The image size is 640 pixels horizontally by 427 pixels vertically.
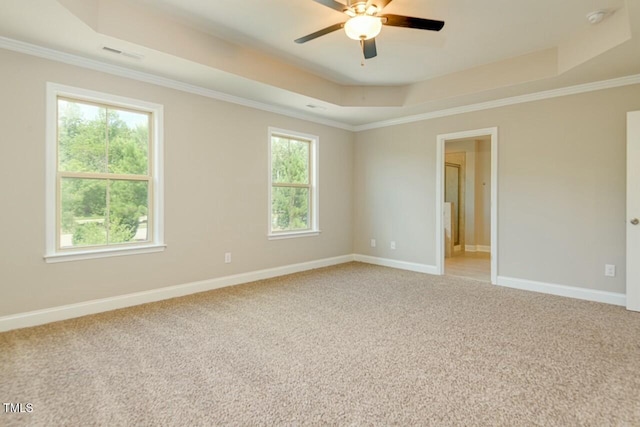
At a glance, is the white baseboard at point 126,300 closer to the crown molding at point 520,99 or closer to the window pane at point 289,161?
the window pane at point 289,161

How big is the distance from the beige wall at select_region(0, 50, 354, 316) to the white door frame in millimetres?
1677

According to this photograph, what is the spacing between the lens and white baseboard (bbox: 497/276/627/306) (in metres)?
3.74

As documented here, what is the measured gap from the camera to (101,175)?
3420 millimetres

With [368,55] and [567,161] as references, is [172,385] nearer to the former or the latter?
[368,55]

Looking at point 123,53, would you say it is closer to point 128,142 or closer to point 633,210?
point 128,142

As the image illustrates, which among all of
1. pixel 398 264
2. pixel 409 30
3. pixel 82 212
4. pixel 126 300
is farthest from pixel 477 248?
pixel 82 212

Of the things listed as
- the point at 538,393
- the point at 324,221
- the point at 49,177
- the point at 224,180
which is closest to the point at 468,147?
the point at 324,221

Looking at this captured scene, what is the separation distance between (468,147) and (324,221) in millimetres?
4146

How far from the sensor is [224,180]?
14.4 feet

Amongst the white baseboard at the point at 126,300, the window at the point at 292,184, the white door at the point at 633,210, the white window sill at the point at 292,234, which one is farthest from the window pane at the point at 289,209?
the white door at the point at 633,210

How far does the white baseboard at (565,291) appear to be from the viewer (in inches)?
147

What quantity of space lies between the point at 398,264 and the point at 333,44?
11.8ft

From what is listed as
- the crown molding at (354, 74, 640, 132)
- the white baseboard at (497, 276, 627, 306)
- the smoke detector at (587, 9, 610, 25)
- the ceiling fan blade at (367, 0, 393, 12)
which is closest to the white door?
the white baseboard at (497, 276, 627, 306)

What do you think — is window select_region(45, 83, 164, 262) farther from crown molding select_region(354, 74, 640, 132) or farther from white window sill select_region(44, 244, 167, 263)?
crown molding select_region(354, 74, 640, 132)
